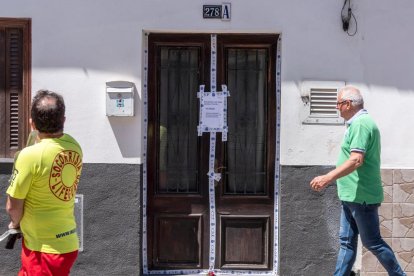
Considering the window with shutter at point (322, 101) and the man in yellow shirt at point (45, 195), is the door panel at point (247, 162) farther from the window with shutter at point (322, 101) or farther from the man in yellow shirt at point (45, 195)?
the man in yellow shirt at point (45, 195)

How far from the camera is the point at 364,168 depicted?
517 centimetres

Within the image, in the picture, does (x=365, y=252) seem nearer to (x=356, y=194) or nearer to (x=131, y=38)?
(x=356, y=194)

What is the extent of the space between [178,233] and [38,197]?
274cm

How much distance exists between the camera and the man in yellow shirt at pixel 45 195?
141 inches

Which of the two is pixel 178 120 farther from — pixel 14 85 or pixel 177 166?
pixel 14 85

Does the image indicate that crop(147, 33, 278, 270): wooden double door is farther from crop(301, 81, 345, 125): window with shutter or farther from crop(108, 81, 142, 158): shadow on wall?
crop(301, 81, 345, 125): window with shutter

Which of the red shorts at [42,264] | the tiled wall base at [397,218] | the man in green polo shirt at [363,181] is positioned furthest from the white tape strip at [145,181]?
the red shorts at [42,264]

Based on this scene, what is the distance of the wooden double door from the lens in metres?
6.19

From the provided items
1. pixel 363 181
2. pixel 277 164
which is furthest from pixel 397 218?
pixel 277 164

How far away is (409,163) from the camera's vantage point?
19.8 ft

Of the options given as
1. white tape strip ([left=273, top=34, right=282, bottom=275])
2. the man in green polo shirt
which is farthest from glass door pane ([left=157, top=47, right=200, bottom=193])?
the man in green polo shirt

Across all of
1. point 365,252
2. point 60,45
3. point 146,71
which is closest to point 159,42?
point 146,71

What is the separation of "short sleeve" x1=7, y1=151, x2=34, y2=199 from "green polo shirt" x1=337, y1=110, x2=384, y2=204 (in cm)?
254

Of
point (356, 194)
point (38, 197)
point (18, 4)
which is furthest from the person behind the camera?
point (18, 4)
